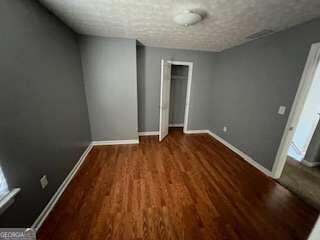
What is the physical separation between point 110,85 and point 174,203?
2.46m

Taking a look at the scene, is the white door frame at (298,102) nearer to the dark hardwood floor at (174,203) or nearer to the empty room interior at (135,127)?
the empty room interior at (135,127)

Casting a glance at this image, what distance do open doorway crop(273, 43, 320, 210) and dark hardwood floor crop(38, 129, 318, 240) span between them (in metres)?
0.27

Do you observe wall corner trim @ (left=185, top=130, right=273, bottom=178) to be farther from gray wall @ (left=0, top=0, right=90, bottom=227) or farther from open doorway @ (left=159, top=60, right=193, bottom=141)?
gray wall @ (left=0, top=0, right=90, bottom=227)

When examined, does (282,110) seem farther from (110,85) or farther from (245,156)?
(110,85)

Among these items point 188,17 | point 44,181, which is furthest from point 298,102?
point 44,181

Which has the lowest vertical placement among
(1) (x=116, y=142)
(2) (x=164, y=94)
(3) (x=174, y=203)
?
(3) (x=174, y=203)

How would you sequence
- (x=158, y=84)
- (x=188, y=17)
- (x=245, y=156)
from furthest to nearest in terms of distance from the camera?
(x=158, y=84)
(x=245, y=156)
(x=188, y=17)

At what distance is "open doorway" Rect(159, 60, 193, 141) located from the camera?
3.42 meters

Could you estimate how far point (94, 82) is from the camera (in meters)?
2.85

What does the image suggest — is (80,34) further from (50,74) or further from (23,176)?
(23,176)

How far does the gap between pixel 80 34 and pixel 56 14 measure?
0.80 metres

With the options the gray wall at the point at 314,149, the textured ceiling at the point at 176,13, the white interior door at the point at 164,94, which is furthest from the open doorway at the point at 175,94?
the gray wall at the point at 314,149

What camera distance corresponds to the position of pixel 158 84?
3.67 metres

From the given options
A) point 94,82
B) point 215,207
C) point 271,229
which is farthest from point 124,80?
point 271,229
